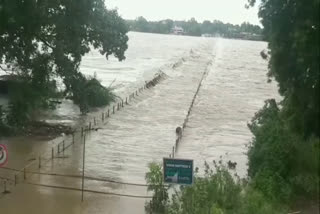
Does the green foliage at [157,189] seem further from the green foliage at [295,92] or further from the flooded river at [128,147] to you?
the green foliage at [295,92]

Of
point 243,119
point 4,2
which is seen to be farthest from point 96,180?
point 243,119

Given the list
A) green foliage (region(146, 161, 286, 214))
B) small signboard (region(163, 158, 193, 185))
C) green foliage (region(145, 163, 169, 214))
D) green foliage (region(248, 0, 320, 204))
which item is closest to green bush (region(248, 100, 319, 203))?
green foliage (region(248, 0, 320, 204))

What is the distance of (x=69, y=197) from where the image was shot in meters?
18.6

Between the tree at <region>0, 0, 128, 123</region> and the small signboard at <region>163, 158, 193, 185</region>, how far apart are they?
574 inches

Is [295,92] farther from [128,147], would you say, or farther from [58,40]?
[128,147]

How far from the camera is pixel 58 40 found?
25.6 meters

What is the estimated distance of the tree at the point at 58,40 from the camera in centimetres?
2423

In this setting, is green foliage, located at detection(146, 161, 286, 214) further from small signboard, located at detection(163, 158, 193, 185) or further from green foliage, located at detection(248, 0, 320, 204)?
small signboard, located at detection(163, 158, 193, 185)

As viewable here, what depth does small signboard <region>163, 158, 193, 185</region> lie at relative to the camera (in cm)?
1059

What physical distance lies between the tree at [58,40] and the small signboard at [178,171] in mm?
14583

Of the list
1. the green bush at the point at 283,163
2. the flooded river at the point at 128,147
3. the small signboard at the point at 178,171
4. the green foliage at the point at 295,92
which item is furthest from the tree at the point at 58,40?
the small signboard at the point at 178,171

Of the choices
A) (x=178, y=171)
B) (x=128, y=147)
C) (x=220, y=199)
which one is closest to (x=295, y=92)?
(x=178, y=171)

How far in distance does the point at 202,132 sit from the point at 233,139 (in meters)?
2.69

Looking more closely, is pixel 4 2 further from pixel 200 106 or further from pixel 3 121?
pixel 200 106
